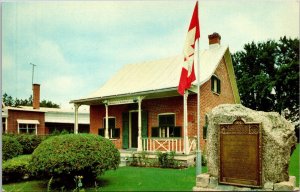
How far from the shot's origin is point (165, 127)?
1656 centimetres

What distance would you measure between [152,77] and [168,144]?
479 cm

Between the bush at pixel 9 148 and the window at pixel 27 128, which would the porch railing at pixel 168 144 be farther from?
the window at pixel 27 128

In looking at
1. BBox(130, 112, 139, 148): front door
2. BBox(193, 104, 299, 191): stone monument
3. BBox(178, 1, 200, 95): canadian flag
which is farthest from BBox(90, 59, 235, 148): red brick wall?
BBox(193, 104, 299, 191): stone monument

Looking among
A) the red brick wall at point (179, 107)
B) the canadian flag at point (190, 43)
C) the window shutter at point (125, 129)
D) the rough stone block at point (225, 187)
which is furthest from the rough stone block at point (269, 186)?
the window shutter at point (125, 129)

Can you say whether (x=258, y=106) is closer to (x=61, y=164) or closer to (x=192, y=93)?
(x=192, y=93)

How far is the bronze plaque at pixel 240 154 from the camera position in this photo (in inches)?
277

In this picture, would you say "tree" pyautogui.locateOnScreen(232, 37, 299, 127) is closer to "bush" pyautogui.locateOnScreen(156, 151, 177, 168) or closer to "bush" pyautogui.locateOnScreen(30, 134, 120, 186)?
"bush" pyautogui.locateOnScreen(156, 151, 177, 168)

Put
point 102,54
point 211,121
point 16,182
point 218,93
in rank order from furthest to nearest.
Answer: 1. point 218,93
2. point 102,54
3. point 16,182
4. point 211,121

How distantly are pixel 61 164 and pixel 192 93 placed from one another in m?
8.63

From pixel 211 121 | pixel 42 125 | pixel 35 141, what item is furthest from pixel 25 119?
pixel 211 121

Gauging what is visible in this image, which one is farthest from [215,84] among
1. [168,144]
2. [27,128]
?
[27,128]

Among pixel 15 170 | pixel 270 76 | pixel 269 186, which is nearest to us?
pixel 269 186

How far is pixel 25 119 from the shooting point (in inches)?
1103

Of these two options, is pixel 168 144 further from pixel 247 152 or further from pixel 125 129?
pixel 247 152
